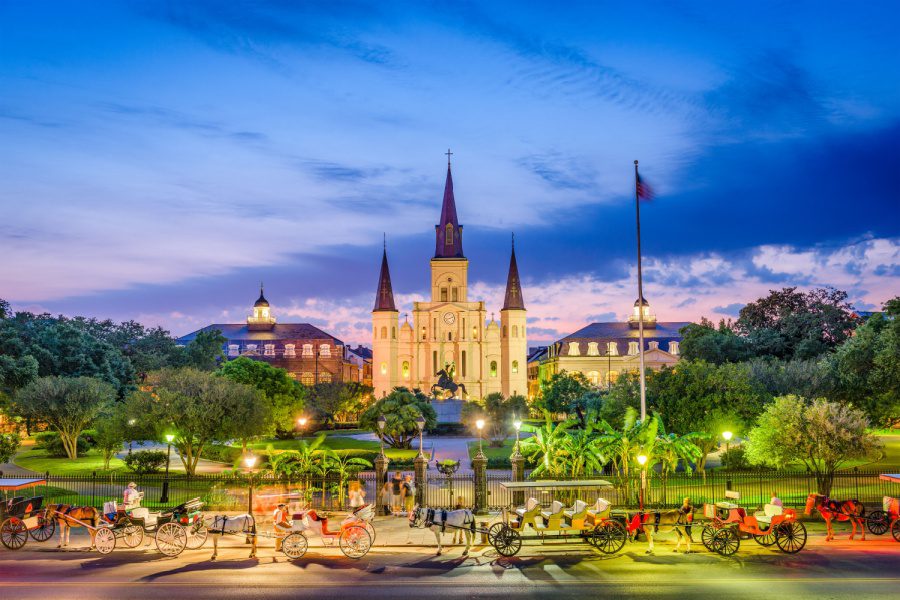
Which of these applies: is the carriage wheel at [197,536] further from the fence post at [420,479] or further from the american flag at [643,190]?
the american flag at [643,190]

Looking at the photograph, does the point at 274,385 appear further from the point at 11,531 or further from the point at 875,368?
the point at 875,368

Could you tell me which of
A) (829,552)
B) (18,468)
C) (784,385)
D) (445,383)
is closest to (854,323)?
(784,385)

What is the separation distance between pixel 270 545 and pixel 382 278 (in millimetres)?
89255

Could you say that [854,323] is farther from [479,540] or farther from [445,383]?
[479,540]

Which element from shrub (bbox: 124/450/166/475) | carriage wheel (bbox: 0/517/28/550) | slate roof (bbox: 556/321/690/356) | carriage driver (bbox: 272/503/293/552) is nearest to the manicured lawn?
shrub (bbox: 124/450/166/475)

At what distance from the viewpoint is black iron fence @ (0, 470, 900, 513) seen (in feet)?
75.5

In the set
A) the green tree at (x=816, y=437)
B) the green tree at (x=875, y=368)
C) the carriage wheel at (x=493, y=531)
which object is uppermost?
the green tree at (x=875, y=368)

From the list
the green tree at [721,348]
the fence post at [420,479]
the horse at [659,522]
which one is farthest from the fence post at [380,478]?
the green tree at [721,348]

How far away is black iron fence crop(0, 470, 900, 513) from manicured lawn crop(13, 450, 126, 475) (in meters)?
5.32

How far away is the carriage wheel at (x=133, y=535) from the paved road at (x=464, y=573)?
0.23 m

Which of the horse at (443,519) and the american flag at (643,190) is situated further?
the american flag at (643,190)

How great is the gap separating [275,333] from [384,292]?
27.0 meters

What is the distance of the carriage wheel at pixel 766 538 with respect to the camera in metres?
17.2

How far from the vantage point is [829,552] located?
55.8 feet
